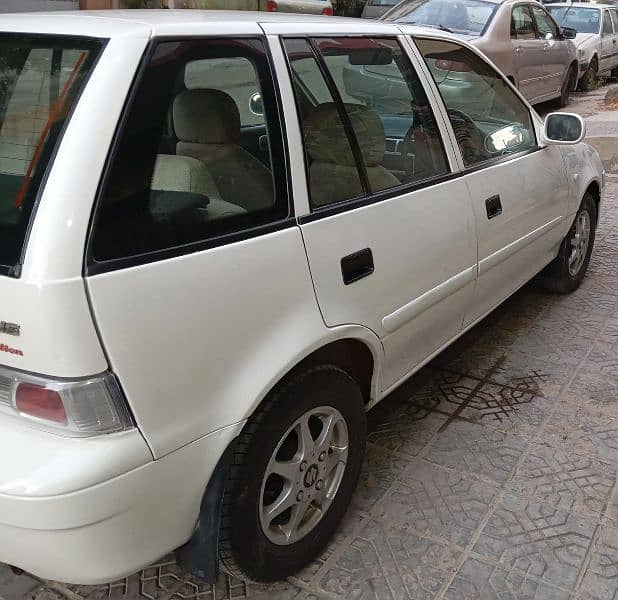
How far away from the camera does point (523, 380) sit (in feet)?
12.0

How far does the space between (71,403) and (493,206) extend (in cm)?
226

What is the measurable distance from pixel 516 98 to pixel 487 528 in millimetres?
2380

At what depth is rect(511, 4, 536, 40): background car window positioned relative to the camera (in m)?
9.04

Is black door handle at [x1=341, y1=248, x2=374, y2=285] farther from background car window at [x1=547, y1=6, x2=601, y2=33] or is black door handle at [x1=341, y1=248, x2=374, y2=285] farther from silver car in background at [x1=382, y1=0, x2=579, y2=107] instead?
background car window at [x1=547, y1=6, x2=601, y2=33]

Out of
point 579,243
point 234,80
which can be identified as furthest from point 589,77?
point 234,80

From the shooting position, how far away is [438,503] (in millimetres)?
2703

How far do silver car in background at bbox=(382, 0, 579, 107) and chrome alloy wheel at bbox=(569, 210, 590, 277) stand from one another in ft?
13.2

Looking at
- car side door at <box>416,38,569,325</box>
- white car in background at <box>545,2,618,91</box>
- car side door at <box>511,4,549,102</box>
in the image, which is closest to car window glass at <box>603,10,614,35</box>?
white car in background at <box>545,2,618,91</box>

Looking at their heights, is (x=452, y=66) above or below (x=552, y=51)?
above

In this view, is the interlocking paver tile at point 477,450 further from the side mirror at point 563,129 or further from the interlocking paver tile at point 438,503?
the side mirror at point 563,129

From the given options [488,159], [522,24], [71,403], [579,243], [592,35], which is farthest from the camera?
[592,35]

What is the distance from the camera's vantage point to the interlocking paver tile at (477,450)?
2.92 m

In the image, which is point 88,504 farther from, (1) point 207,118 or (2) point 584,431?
(2) point 584,431

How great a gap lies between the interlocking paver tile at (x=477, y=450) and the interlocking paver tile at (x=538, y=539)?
0.20 m
